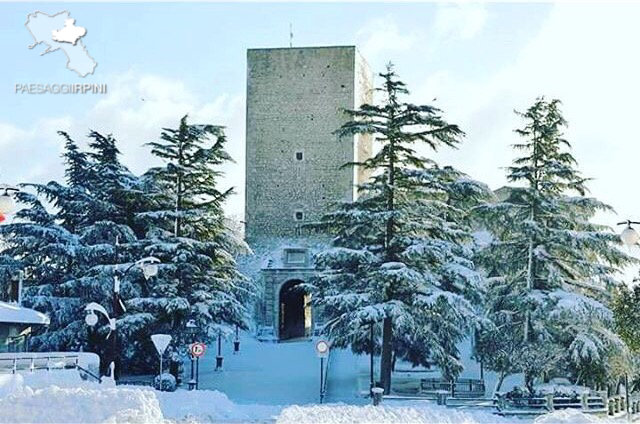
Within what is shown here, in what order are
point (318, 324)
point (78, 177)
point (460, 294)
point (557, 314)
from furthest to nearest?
point (318, 324), point (78, 177), point (460, 294), point (557, 314)

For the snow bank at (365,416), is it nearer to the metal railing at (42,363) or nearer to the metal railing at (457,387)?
the metal railing at (42,363)

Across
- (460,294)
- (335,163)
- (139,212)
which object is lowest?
(460,294)

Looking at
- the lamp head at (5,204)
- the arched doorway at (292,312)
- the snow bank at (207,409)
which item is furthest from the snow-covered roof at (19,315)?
the arched doorway at (292,312)

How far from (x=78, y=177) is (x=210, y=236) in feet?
19.2

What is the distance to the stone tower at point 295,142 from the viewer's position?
44.2 metres

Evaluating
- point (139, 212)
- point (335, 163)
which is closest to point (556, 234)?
point (139, 212)

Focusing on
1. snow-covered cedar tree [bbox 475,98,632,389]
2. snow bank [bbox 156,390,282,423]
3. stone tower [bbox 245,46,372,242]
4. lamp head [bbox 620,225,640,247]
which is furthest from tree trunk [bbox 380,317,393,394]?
stone tower [bbox 245,46,372,242]

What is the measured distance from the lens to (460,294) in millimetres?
26438

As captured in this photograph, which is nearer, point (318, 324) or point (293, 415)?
point (293, 415)

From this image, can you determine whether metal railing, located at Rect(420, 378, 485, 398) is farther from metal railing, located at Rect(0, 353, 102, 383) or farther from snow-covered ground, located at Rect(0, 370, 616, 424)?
metal railing, located at Rect(0, 353, 102, 383)

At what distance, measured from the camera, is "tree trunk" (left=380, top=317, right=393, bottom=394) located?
24.5m

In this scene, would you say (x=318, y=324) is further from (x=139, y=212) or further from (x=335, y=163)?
(x=139, y=212)

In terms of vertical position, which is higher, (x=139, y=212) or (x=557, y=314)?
(x=139, y=212)

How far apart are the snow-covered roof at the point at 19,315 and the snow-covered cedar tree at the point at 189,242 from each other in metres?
2.55
